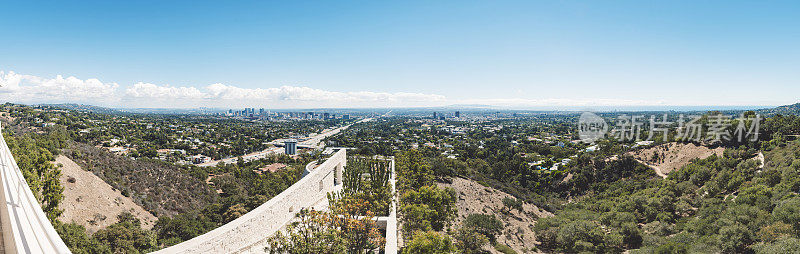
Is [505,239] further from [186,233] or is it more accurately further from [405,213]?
[186,233]

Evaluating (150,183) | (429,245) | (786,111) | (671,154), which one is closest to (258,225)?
(429,245)

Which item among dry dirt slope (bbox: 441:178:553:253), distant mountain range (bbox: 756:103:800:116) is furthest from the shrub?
distant mountain range (bbox: 756:103:800:116)

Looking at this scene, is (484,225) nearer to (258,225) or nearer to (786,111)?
(258,225)

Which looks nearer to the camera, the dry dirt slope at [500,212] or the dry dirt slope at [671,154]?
the dry dirt slope at [500,212]

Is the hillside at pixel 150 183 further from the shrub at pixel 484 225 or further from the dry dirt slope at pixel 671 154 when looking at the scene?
the dry dirt slope at pixel 671 154

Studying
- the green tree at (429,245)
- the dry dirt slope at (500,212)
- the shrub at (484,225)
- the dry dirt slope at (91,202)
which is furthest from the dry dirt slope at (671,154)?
the dry dirt slope at (91,202)

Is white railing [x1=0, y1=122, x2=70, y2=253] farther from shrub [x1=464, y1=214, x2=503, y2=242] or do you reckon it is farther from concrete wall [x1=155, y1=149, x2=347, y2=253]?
shrub [x1=464, y1=214, x2=503, y2=242]
